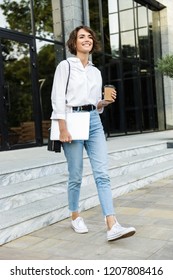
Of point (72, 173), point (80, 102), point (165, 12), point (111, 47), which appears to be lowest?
point (72, 173)

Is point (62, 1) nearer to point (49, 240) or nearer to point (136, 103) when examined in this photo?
point (136, 103)

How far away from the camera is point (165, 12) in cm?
1758

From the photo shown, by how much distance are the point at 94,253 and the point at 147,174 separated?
3.50m

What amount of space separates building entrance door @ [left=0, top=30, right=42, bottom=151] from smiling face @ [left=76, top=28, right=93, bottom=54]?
551 cm

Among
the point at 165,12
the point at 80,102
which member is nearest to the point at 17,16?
the point at 80,102

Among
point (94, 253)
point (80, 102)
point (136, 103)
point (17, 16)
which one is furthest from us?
point (136, 103)

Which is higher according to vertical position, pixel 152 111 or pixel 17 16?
pixel 17 16

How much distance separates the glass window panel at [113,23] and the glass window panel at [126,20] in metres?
0.44

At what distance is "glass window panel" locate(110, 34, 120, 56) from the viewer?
1437cm

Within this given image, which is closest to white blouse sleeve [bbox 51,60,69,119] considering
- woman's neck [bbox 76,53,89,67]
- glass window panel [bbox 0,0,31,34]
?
woman's neck [bbox 76,53,89,67]

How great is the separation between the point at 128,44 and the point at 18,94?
25.7 feet

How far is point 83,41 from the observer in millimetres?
3422

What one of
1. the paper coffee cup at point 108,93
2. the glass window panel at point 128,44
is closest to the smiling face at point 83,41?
the paper coffee cup at point 108,93

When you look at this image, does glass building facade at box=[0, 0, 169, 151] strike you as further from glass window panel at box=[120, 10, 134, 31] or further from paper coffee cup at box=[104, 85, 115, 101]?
paper coffee cup at box=[104, 85, 115, 101]
